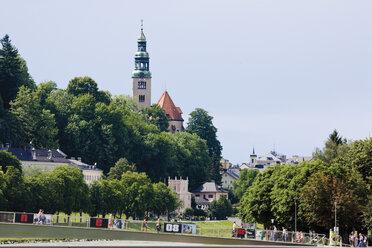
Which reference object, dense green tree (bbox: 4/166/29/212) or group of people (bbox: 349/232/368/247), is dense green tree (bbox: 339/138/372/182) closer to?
group of people (bbox: 349/232/368/247)

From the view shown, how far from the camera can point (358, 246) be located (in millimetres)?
100312

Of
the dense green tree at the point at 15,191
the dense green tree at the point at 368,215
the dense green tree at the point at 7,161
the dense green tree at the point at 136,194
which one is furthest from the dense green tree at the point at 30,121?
the dense green tree at the point at 368,215

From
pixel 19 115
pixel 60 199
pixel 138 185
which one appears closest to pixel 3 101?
pixel 19 115

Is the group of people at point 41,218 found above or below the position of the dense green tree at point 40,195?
below

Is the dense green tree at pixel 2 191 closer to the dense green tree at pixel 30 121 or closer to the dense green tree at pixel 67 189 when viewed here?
the dense green tree at pixel 67 189

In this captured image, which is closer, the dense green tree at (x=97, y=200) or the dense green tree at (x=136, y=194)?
the dense green tree at (x=97, y=200)

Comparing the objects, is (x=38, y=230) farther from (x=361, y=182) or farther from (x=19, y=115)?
(x=19, y=115)

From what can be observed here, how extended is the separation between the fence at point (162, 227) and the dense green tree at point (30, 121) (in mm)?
86140

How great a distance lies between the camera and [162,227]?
364 ft

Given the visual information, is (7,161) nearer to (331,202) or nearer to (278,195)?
(278,195)

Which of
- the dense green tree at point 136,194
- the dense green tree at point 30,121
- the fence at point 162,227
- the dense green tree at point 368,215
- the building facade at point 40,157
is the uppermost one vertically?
the dense green tree at point 30,121

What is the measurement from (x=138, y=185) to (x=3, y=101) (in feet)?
109

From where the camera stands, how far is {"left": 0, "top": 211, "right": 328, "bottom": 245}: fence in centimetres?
9869

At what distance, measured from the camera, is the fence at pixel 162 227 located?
9869 centimetres
